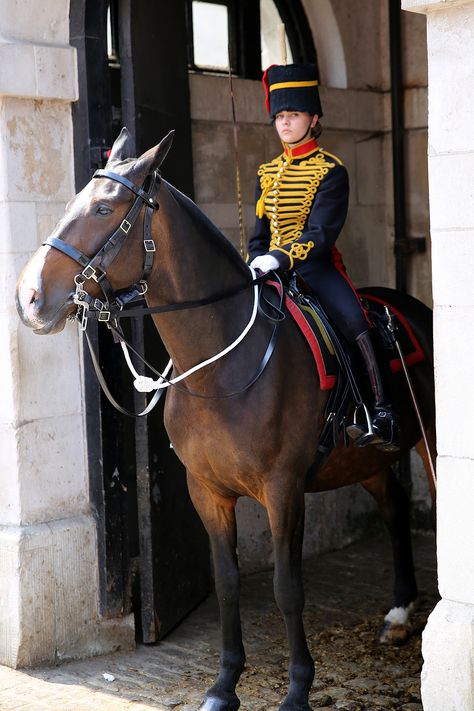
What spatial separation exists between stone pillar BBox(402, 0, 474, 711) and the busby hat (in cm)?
113

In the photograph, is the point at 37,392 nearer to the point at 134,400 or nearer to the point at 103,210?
the point at 134,400

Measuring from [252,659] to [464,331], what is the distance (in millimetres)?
2219

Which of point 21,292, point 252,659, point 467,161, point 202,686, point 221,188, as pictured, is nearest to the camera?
point 467,161

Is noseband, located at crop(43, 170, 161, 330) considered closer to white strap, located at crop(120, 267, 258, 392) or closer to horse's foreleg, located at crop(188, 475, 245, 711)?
white strap, located at crop(120, 267, 258, 392)

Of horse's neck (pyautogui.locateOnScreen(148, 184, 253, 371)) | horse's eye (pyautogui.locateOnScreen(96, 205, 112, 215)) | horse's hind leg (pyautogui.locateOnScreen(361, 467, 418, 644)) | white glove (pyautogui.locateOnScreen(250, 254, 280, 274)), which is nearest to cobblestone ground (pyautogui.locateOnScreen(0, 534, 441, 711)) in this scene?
horse's hind leg (pyautogui.locateOnScreen(361, 467, 418, 644))

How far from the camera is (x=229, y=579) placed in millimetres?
4301

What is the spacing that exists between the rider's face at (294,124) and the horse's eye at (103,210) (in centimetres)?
118

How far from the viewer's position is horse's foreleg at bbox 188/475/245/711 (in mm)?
4293

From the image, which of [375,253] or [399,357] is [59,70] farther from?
[375,253]

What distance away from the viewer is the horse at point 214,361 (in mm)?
3631

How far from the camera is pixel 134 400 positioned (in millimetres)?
5172

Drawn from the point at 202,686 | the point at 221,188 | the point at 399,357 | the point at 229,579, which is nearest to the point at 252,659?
the point at 202,686

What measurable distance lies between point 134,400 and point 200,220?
147 centimetres

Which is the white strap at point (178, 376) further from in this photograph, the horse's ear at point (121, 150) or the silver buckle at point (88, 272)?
the horse's ear at point (121, 150)
